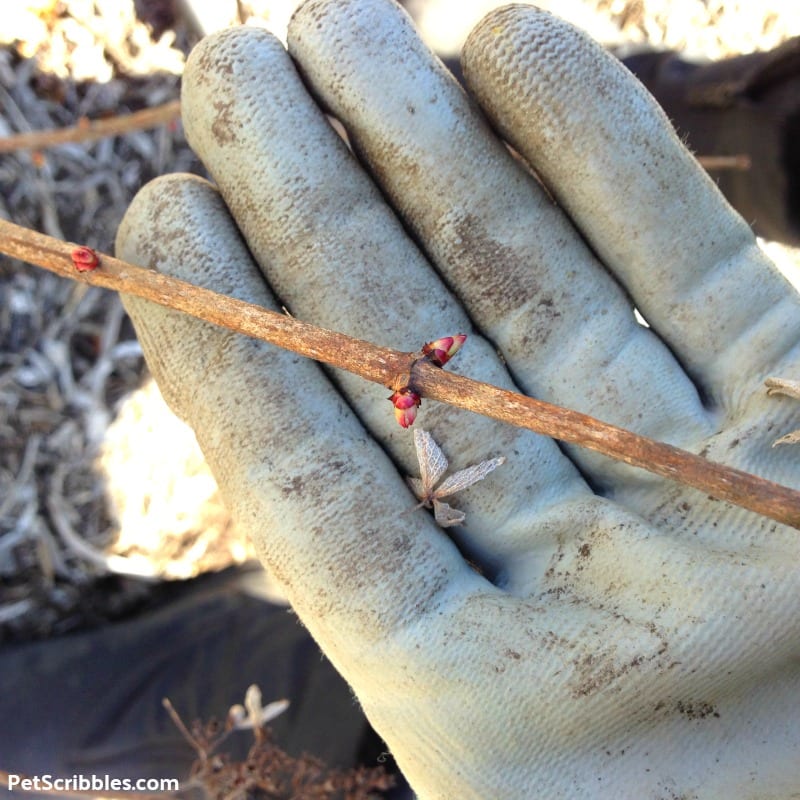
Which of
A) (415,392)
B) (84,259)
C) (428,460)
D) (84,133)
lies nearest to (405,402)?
(415,392)

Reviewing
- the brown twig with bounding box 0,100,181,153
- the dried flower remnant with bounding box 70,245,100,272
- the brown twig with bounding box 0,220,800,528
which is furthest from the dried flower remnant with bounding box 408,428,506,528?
the brown twig with bounding box 0,100,181,153

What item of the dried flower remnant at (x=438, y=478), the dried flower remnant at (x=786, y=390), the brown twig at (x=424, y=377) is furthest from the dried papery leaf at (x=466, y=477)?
the dried flower remnant at (x=786, y=390)

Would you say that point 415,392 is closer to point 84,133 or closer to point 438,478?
point 438,478

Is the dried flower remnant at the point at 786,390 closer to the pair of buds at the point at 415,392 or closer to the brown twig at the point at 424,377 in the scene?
the brown twig at the point at 424,377

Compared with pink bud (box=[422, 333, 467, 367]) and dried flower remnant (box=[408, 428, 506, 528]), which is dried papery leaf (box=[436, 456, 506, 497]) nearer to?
dried flower remnant (box=[408, 428, 506, 528])

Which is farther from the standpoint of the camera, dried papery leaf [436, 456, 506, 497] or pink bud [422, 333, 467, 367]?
→ dried papery leaf [436, 456, 506, 497]
